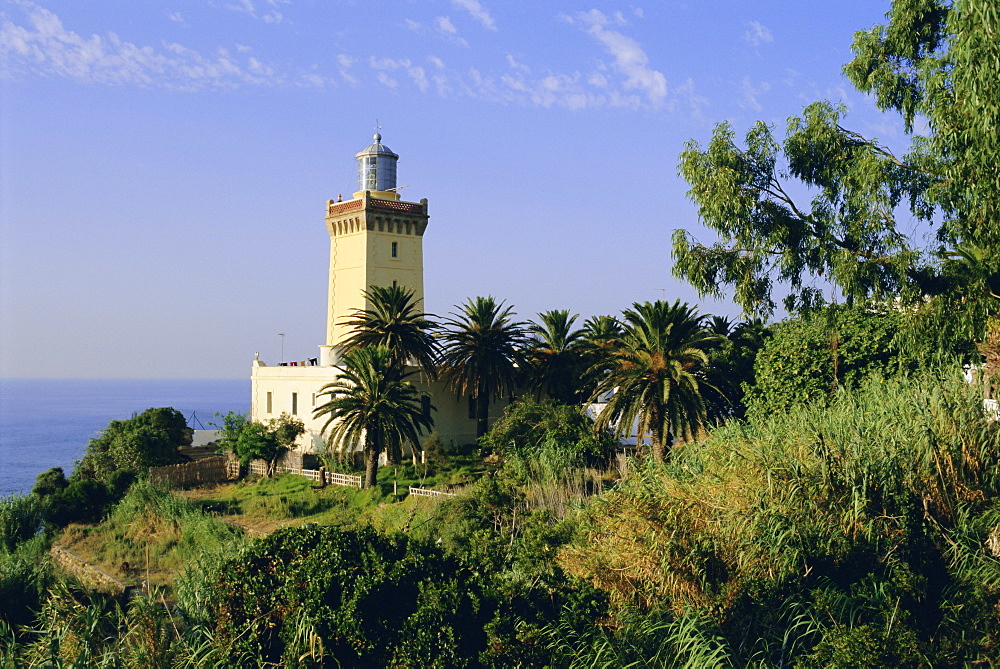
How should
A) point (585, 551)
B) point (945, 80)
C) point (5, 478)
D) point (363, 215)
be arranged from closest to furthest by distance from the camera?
point (585, 551), point (945, 80), point (363, 215), point (5, 478)

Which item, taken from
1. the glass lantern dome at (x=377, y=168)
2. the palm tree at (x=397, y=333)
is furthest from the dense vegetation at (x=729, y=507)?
the glass lantern dome at (x=377, y=168)

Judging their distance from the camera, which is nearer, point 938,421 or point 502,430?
point 938,421

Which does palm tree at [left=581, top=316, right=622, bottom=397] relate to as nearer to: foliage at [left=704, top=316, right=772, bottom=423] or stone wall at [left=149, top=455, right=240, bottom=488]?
foliage at [left=704, top=316, right=772, bottom=423]

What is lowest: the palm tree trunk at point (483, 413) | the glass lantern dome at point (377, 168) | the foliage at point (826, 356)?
the palm tree trunk at point (483, 413)

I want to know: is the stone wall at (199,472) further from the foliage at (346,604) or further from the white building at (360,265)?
the foliage at (346,604)

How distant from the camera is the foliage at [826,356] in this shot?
2645 centimetres

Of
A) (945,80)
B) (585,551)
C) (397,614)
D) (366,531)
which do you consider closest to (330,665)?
(397,614)

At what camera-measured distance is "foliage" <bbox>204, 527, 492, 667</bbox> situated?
35.9 feet

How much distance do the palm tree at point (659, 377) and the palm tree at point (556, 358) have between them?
22.1 ft

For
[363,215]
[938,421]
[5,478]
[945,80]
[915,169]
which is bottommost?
[5,478]

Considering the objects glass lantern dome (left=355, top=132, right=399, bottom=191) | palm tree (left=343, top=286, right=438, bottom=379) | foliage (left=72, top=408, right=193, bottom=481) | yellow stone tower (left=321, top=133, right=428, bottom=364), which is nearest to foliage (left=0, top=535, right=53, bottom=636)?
palm tree (left=343, top=286, right=438, bottom=379)

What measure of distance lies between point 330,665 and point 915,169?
55.0 feet

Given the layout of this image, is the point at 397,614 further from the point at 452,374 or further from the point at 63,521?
the point at 63,521

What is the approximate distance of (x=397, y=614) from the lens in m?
11.4
